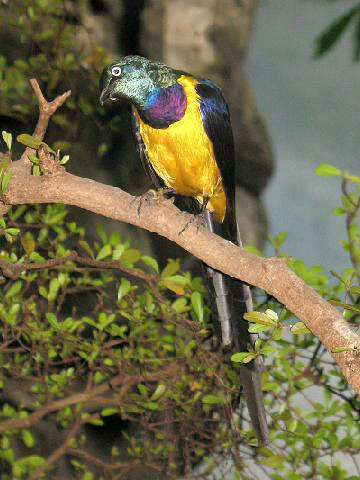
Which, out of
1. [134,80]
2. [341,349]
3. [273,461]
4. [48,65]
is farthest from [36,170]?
[48,65]

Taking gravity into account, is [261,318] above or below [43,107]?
below

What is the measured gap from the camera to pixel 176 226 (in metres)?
1.12

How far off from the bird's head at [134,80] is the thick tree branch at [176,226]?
0.33 meters

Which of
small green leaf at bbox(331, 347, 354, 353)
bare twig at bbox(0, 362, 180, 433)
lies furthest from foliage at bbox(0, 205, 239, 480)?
small green leaf at bbox(331, 347, 354, 353)

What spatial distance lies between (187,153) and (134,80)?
203 mm

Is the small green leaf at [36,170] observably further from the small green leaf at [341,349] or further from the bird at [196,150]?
the small green leaf at [341,349]

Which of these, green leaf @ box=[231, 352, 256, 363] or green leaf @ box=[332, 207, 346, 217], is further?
green leaf @ box=[332, 207, 346, 217]

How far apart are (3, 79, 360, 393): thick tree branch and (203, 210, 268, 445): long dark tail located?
0.98 feet

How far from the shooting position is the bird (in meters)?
1.37

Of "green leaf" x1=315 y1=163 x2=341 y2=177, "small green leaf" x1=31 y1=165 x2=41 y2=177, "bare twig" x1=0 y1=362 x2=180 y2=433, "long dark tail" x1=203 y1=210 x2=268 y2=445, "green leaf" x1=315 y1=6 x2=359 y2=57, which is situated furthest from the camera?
"green leaf" x1=315 y1=6 x2=359 y2=57

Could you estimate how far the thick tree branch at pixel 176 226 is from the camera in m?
0.98

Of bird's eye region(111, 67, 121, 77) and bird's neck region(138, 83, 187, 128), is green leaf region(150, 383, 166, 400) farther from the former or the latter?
bird's eye region(111, 67, 121, 77)

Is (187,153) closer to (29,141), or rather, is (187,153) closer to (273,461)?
(29,141)

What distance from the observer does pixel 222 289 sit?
1392mm
